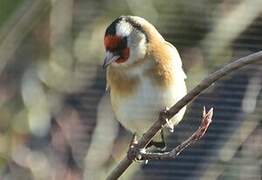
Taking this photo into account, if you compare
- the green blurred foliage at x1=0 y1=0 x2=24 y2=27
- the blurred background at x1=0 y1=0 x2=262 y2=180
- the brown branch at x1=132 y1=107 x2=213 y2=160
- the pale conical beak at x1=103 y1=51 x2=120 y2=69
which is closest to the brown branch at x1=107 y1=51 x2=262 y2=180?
the brown branch at x1=132 y1=107 x2=213 y2=160

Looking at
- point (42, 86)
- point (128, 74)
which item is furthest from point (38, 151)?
point (128, 74)

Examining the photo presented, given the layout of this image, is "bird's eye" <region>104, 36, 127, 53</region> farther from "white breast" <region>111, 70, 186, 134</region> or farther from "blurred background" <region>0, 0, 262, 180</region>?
"blurred background" <region>0, 0, 262, 180</region>

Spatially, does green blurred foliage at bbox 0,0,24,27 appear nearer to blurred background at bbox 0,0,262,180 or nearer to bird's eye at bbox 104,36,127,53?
blurred background at bbox 0,0,262,180

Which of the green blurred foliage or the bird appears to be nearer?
the bird

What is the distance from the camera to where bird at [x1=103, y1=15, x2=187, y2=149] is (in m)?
1.65

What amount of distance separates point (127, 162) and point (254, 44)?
4.18 ft

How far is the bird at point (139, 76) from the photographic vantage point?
1646 millimetres

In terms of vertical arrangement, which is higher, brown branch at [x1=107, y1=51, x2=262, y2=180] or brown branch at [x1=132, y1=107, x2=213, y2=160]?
brown branch at [x1=107, y1=51, x2=262, y2=180]

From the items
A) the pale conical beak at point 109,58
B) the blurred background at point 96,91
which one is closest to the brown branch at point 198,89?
the pale conical beak at point 109,58

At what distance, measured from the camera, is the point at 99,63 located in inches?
102

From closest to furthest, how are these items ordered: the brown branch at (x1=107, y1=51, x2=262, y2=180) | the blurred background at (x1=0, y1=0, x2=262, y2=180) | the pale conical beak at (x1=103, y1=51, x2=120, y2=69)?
1. the brown branch at (x1=107, y1=51, x2=262, y2=180)
2. the pale conical beak at (x1=103, y1=51, x2=120, y2=69)
3. the blurred background at (x1=0, y1=0, x2=262, y2=180)

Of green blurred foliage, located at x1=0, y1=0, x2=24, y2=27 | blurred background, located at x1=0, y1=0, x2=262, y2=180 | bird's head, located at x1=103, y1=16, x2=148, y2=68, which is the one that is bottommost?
blurred background, located at x1=0, y1=0, x2=262, y2=180

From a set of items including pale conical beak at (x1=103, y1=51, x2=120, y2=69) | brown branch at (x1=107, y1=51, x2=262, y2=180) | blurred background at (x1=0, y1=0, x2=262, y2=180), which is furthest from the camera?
blurred background at (x1=0, y1=0, x2=262, y2=180)

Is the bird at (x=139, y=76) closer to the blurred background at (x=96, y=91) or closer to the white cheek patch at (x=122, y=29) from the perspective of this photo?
the white cheek patch at (x=122, y=29)
